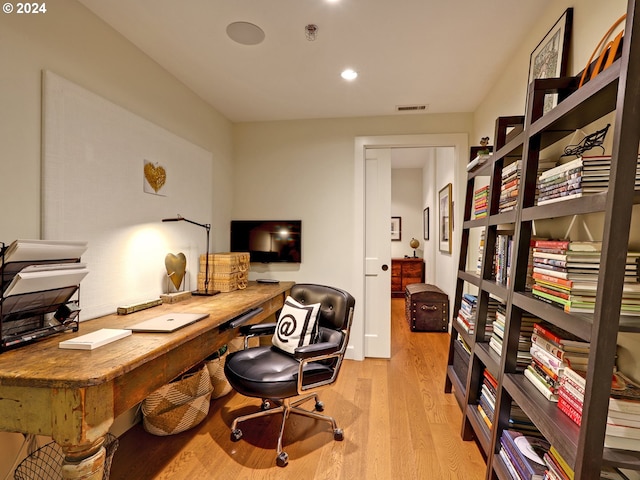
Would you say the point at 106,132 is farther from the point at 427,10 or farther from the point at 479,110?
the point at 479,110

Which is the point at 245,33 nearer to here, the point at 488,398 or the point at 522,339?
the point at 522,339

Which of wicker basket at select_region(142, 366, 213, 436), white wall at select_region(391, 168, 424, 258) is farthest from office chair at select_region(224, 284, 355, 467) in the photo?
white wall at select_region(391, 168, 424, 258)

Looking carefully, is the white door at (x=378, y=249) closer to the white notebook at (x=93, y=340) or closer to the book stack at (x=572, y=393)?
the book stack at (x=572, y=393)

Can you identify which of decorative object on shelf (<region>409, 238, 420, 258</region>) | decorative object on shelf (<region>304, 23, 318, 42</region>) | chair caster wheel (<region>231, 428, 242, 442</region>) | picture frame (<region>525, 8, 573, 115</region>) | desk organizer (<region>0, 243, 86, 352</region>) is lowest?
chair caster wheel (<region>231, 428, 242, 442</region>)

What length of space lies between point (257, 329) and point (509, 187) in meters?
1.84

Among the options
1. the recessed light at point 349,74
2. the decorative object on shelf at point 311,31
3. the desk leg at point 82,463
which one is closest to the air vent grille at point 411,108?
the recessed light at point 349,74

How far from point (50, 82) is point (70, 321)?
1.15m

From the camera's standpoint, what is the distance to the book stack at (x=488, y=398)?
1.79m

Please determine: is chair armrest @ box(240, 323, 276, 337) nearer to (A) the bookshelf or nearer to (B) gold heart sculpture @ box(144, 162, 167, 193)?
(B) gold heart sculpture @ box(144, 162, 167, 193)

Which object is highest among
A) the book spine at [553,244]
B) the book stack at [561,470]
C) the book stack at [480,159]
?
the book stack at [480,159]

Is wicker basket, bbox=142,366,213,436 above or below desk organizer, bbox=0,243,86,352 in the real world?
below

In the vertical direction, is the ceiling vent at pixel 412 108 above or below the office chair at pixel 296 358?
above

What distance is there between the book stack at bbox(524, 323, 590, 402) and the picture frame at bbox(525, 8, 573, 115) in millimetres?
1064

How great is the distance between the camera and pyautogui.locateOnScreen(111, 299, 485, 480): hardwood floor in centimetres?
178
